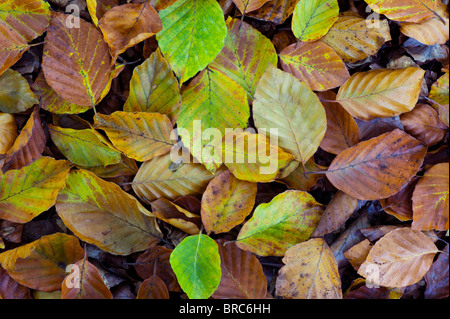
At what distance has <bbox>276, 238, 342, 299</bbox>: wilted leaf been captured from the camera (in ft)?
2.03

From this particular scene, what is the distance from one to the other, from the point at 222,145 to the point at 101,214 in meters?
0.24

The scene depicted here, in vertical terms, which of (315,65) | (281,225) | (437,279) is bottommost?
(437,279)

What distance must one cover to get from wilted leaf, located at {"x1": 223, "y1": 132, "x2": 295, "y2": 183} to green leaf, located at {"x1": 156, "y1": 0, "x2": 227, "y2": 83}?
13cm

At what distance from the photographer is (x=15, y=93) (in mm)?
629

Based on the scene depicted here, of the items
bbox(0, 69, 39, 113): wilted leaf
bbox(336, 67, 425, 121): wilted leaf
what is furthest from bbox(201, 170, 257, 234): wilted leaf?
bbox(0, 69, 39, 113): wilted leaf

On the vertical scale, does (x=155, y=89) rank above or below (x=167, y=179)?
above

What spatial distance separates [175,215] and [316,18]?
42 centimetres

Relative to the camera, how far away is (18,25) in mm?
602

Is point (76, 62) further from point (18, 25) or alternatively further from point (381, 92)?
point (381, 92)

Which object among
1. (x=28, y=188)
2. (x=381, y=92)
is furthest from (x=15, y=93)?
(x=381, y=92)

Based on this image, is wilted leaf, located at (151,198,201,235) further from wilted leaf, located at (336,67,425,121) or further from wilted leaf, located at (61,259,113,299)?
wilted leaf, located at (336,67,425,121)

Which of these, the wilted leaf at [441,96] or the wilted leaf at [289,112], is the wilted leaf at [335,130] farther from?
the wilted leaf at [441,96]

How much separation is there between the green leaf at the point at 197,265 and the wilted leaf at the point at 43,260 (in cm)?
18

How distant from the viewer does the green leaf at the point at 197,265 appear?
590 millimetres
